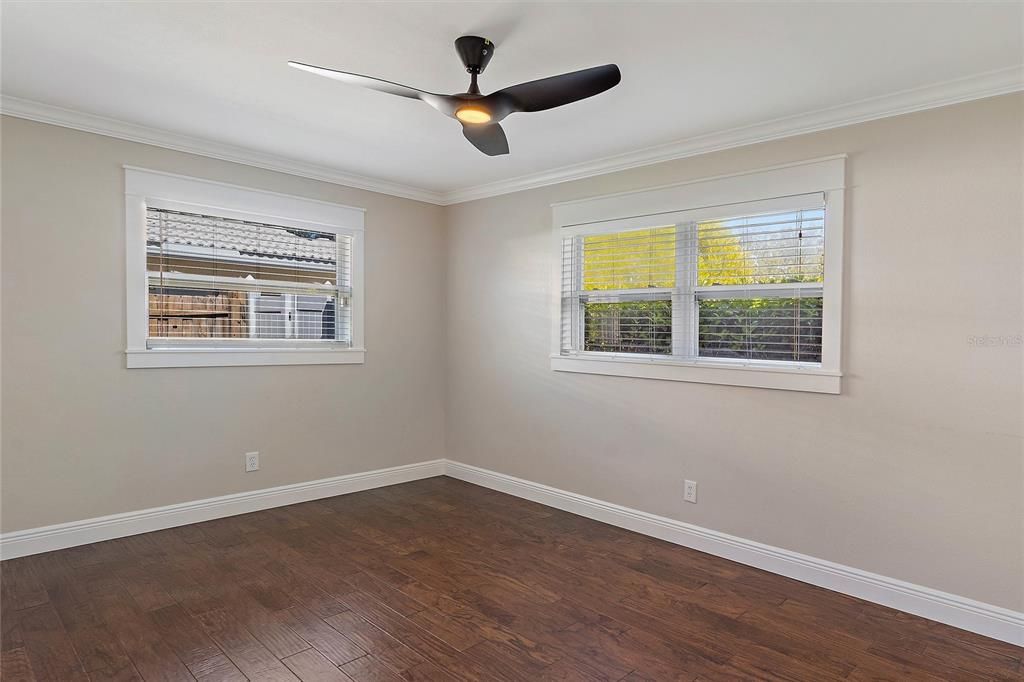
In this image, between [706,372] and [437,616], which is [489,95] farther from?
[437,616]

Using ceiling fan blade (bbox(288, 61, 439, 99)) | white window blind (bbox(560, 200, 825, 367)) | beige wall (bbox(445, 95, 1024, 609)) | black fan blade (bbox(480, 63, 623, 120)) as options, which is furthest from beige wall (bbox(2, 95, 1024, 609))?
ceiling fan blade (bbox(288, 61, 439, 99))

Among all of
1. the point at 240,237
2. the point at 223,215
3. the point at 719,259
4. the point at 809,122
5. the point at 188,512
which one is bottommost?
the point at 188,512

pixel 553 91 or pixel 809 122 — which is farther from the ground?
pixel 809 122

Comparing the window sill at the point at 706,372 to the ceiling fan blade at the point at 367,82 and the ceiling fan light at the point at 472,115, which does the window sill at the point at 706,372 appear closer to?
the ceiling fan light at the point at 472,115

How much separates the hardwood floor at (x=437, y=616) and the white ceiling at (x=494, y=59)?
2464 mm

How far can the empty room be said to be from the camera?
2355 millimetres

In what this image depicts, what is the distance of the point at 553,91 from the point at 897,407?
7.29 feet

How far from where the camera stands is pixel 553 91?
2.19 metres

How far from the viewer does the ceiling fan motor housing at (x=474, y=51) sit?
2314mm

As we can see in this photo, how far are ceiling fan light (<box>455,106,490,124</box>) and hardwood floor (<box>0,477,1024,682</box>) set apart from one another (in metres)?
2.18

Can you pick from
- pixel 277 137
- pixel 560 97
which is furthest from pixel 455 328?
pixel 560 97

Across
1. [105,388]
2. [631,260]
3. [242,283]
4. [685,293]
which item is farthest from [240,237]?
[685,293]

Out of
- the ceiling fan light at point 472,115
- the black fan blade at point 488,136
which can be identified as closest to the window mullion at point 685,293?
the black fan blade at point 488,136

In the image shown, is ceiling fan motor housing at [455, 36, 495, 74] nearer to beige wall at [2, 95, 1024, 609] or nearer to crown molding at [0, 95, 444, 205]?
beige wall at [2, 95, 1024, 609]
